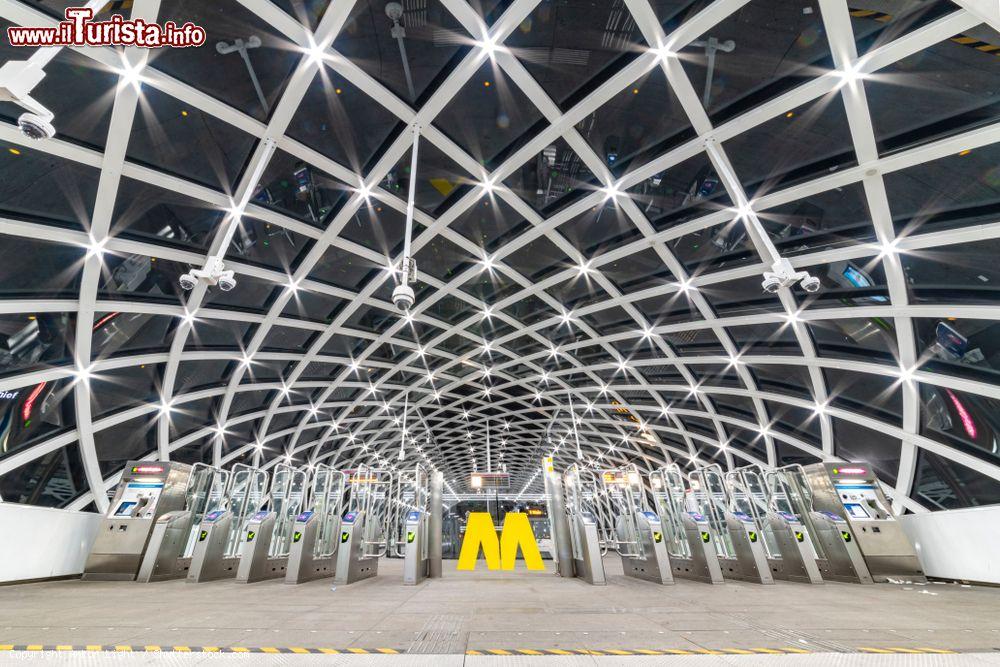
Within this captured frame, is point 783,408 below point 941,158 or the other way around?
below

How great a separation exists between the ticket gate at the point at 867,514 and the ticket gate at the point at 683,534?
461 cm

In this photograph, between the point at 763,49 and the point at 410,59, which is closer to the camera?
the point at 763,49

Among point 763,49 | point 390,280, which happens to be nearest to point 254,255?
point 390,280

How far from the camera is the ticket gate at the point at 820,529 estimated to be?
13141 millimetres

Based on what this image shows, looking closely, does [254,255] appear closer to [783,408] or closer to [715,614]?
[715,614]

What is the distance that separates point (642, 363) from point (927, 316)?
39.6ft

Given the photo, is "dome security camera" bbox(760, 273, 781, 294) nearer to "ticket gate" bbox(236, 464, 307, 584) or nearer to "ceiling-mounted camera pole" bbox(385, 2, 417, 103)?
"ceiling-mounted camera pole" bbox(385, 2, 417, 103)

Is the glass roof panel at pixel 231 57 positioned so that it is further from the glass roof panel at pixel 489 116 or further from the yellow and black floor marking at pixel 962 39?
the yellow and black floor marking at pixel 962 39

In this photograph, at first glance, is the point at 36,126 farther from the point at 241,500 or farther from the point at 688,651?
the point at 241,500

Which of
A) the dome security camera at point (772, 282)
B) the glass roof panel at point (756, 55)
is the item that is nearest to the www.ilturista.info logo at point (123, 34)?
the glass roof panel at point (756, 55)

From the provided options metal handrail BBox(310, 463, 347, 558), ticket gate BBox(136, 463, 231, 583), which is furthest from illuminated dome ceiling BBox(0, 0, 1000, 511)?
metal handrail BBox(310, 463, 347, 558)

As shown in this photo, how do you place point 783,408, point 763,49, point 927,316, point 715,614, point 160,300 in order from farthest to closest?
point 783,408 → point 160,300 → point 927,316 → point 763,49 → point 715,614

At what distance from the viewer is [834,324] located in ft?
51.3

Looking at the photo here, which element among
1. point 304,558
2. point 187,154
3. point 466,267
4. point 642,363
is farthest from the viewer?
point 642,363
